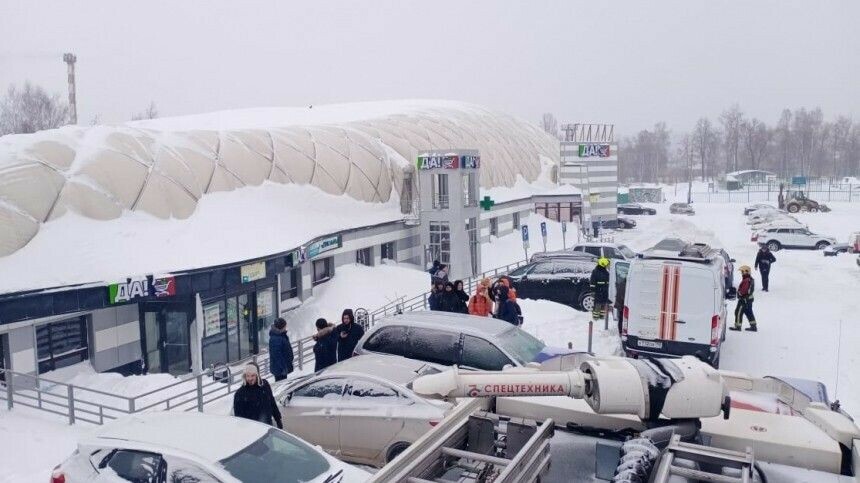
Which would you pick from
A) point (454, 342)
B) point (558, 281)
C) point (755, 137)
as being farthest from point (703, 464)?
point (755, 137)

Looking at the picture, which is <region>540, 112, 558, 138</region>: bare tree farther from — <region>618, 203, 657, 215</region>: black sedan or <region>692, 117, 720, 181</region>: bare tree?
<region>618, 203, 657, 215</region>: black sedan

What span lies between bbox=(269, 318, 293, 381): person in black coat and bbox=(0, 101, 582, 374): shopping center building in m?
4.93

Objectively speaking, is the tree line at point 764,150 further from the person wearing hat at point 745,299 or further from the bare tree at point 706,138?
the person wearing hat at point 745,299

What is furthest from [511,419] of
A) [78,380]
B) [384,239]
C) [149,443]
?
[384,239]

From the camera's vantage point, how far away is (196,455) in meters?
6.44

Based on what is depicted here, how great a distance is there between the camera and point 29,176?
16531 mm

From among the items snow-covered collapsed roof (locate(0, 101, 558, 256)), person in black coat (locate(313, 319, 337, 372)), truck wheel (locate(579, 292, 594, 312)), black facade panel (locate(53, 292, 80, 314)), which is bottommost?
truck wheel (locate(579, 292, 594, 312))

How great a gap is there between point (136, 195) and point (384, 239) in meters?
10.9

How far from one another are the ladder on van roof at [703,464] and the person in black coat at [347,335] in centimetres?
808

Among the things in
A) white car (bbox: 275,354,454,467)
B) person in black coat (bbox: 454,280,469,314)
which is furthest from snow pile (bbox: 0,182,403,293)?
white car (bbox: 275,354,454,467)

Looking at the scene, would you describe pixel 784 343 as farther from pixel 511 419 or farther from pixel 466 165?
pixel 466 165

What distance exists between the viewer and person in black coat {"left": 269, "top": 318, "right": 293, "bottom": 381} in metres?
11.9

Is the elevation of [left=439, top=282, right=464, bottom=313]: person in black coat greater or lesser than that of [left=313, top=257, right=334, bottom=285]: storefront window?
greater

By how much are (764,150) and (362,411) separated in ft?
462
